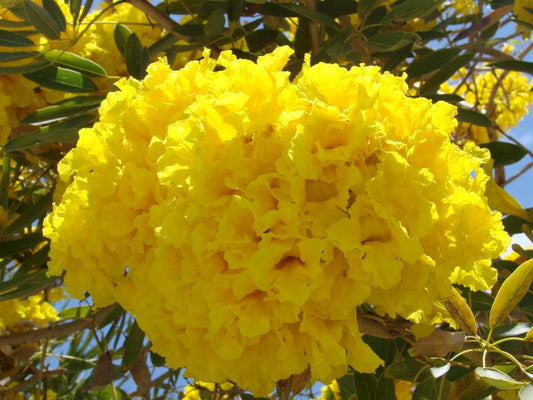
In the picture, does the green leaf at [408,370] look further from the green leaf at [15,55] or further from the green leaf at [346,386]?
the green leaf at [15,55]

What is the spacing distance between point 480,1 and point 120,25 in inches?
44.7

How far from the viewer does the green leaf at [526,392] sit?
0.89 metres

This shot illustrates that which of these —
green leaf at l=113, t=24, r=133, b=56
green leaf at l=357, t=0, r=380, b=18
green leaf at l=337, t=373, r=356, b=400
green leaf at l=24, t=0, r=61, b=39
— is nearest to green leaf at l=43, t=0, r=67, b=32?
green leaf at l=24, t=0, r=61, b=39

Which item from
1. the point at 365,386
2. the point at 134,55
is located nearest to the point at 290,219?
the point at 365,386

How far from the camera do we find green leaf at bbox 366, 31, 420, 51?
4.63 feet

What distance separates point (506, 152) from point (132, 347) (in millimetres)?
1010

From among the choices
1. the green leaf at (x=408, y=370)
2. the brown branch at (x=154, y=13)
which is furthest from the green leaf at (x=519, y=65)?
the green leaf at (x=408, y=370)

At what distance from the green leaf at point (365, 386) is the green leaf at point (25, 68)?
34.7 inches

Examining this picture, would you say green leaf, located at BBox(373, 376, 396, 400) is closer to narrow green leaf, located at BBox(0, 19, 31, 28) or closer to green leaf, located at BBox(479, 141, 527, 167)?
green leaf, located at BBox(479, 141, 527, 167)

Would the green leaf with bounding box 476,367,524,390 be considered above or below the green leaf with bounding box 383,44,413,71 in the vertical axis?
below

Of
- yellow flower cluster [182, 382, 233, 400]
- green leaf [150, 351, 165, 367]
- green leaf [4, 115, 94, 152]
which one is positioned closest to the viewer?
green leaf [4, 115, 94, 152]

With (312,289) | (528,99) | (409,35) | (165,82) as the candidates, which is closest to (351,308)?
(312,289)

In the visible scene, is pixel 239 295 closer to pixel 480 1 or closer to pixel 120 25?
pixel 120 25

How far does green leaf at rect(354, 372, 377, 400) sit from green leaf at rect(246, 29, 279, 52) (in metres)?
0.86
